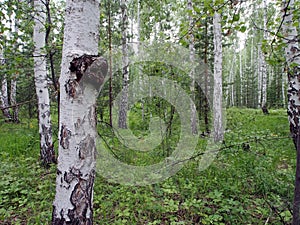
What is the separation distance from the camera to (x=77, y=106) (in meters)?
1.51

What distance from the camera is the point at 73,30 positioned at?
1519 millimetres

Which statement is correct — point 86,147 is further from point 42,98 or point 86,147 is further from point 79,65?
point 42,98

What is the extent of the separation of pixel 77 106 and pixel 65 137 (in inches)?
9.4

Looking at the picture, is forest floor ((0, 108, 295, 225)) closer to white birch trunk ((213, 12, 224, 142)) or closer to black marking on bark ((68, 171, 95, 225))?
black marking on bark ((68, 171, 95, 225))

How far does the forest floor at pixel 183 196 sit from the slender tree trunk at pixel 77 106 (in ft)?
3.16

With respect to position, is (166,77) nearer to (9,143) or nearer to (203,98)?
(9,143)

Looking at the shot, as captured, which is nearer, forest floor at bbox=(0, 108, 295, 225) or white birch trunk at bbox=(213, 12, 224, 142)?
forest floor at bbox=(0, 108, 295, 225)

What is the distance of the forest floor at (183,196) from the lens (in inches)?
94.6

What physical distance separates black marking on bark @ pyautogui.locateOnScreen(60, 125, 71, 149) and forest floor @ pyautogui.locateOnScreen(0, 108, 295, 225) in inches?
49.1

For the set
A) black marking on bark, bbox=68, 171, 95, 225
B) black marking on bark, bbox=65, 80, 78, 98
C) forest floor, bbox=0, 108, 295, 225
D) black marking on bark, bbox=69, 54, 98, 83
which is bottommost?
forest floor, bbox=0, 108, 295, 225

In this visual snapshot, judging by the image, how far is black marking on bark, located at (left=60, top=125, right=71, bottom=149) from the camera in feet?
4.99

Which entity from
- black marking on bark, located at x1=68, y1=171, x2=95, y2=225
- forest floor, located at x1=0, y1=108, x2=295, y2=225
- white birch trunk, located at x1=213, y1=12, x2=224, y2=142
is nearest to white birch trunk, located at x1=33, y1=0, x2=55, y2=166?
forest floor, located at x1=0, y1=108, x2=295, y2=225

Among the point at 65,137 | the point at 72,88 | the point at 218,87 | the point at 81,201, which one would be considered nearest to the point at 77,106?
the point at 72,88

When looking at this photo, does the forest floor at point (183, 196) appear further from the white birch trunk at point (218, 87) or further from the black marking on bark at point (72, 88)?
the white birch trunk at point (218, 87)
